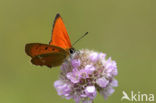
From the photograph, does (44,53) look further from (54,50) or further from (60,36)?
(60,36)

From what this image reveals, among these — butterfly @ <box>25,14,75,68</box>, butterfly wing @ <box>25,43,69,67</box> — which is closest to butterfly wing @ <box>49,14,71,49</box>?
butterfly @ <box>25,14,75,68</box>

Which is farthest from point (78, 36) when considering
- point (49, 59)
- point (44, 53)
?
point (44, 53)

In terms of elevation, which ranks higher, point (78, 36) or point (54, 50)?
point (78, 36)

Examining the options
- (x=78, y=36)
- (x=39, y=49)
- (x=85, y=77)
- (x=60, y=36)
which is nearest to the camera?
(x=39, y=49)

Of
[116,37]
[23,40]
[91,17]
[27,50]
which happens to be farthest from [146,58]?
[27,50]

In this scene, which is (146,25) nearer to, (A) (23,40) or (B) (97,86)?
(A) (23,40)

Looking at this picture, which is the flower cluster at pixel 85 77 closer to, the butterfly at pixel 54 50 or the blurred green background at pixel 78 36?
the butterfly at pixel 54 50

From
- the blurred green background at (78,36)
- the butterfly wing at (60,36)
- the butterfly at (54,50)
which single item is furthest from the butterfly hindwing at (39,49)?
Answer: the blurred green background at (78,36)
